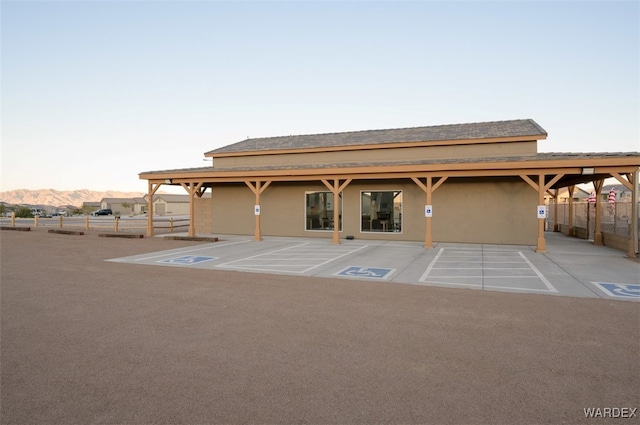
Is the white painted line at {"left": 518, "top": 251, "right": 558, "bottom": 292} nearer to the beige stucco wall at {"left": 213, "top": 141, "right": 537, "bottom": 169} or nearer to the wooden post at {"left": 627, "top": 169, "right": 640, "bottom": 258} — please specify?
the wooden post at {"left": 627, "top": 169, "right": 640, "bottom": 258}

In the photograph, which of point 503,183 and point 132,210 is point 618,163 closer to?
point 503,183

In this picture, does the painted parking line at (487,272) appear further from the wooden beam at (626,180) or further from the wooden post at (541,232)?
the wooden beam at (626,180)

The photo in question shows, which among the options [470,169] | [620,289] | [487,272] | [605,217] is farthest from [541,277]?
[605,217]

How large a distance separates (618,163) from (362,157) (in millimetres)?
11658

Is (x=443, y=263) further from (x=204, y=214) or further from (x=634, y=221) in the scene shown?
(x=204, y=214)

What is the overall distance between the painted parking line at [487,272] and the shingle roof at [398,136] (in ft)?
25.7

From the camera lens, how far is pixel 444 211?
1919 cm

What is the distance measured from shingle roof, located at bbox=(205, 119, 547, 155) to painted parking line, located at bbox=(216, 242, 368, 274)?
26.7 feet

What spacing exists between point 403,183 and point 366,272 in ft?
31.7

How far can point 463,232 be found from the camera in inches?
744

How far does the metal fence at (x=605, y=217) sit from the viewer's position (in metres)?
17.1

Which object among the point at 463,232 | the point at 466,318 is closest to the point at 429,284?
the point at 466,318

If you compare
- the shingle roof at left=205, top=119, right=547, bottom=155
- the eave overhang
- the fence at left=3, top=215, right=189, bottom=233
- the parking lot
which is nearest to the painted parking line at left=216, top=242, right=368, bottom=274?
the parking lot

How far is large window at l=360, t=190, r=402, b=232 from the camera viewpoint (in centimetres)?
2005
